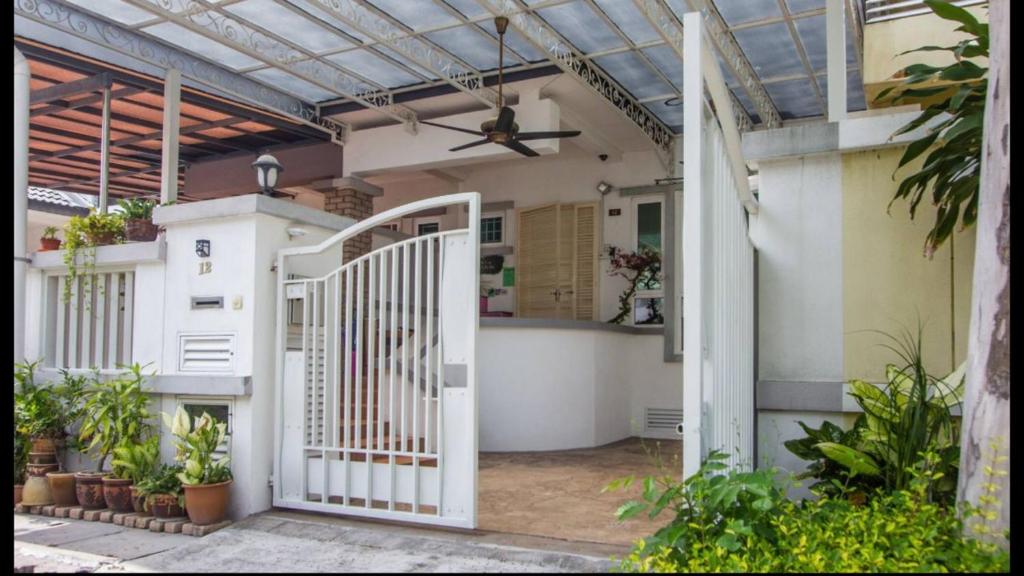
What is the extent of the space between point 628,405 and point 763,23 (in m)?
4.11

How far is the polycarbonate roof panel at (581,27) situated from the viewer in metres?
6.78

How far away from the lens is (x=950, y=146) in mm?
3521

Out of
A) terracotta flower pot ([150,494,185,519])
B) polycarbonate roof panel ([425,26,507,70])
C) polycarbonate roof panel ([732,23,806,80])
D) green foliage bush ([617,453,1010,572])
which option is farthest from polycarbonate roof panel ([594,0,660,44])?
terracotta flower pot ([150,494,185,519])

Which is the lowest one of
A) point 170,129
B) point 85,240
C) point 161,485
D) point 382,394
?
point 161,485

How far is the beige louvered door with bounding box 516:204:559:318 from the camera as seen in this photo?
1008 cm

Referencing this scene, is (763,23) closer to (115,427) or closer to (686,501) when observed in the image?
(686,501)

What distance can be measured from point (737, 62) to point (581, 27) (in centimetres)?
162

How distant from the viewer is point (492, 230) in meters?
10.7

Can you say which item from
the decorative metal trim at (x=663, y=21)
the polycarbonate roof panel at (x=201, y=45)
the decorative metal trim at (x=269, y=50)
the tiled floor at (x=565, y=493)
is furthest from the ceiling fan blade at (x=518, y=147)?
the tiled floor at (x=565, y=493)

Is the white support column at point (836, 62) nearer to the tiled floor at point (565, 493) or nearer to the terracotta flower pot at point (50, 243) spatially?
the tiled floor at point (565, 493)

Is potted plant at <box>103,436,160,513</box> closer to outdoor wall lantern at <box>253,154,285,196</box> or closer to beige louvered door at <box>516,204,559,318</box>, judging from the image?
outdoor wall lantern at <box>253,154,285,196</box>

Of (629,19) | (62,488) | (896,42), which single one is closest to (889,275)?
(896,42)

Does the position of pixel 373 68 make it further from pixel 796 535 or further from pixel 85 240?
pixel 796 535
